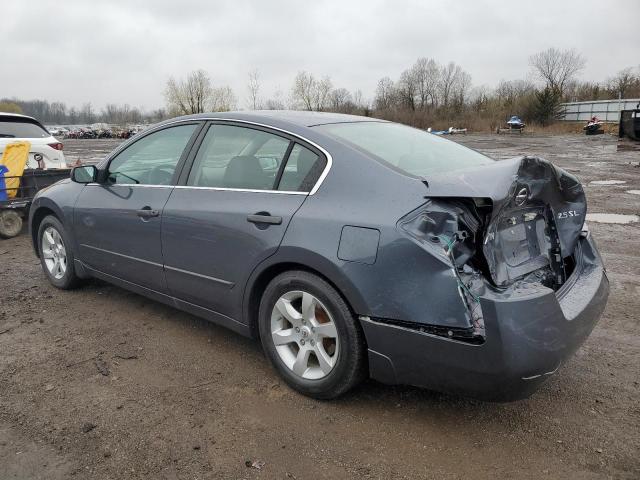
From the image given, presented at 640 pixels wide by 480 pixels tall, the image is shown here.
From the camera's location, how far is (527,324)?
7.22 ft

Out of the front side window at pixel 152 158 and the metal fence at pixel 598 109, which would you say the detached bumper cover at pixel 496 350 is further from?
the metal fence at pixel 598 109

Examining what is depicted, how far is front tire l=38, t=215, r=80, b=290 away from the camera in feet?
14.9

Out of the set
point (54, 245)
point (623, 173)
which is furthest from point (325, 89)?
point (54, 245)

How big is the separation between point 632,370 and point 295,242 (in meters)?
2.24

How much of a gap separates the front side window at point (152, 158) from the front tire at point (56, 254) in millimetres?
902

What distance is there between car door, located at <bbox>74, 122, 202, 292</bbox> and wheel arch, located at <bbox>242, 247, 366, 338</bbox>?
2.88 ft

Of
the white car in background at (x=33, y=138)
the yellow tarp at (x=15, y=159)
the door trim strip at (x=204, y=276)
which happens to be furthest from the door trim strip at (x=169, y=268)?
the white car in background at (x=33, y=138)

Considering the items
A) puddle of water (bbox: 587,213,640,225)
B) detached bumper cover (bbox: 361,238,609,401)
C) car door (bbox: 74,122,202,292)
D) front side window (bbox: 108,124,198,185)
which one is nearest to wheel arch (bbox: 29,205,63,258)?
car door (bbox: 74,122,202,292)

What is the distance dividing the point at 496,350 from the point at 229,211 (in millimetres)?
1714

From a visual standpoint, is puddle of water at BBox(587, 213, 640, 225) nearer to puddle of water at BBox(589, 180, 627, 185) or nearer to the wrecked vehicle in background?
puddle of water at BBox(589, 180, 627, 185)

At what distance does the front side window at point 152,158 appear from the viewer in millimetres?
3650

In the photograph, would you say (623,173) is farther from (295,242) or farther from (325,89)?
(325,89)

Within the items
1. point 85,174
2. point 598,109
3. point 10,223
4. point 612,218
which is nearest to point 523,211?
point 85,174

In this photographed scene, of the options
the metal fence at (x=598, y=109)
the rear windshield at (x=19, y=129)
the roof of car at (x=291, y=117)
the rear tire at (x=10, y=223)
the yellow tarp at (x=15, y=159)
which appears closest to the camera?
the roof of car at (x=291, y=117)
